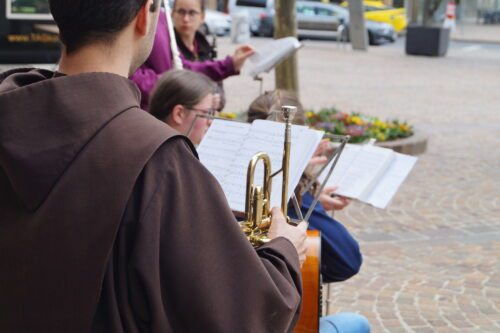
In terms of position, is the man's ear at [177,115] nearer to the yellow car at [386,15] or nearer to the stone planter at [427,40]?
the stone planter at [427,40]

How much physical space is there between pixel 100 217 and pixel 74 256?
8cm

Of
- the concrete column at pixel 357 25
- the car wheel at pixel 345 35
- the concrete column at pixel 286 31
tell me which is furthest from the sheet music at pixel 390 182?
the car wheel at pixel 345 35

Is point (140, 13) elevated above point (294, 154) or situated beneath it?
elevated above

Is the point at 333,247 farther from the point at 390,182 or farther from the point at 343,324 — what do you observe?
the point at 390,182

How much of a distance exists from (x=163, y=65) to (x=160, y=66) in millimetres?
17

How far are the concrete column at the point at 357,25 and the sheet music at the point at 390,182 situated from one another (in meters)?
22.6

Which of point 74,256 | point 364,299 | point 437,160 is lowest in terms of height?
point 437,160

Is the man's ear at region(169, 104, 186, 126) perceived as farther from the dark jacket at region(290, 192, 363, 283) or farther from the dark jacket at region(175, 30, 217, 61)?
the dark jacket at region(175, 30, 217, 61)

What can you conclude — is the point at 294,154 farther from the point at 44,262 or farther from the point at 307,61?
the point at 307,61

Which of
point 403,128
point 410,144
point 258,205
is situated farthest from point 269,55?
point 403,128

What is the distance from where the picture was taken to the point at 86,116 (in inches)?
61.1

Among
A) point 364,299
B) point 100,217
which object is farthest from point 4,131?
point 364,299

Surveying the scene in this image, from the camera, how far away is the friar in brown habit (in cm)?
152

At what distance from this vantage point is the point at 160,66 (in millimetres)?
5070
